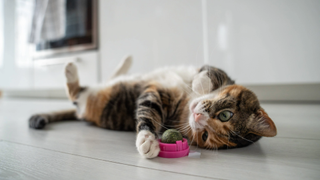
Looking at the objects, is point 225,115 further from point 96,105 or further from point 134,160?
point 96,105

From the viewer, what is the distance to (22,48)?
3826 mm

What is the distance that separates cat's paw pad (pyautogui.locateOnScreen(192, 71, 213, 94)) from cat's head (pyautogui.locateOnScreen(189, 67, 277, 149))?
12cm

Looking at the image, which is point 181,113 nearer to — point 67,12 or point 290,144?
point 290,144

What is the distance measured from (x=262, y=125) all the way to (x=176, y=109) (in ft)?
1.51

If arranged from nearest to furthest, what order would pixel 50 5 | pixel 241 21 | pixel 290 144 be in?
pixel 290 144 → pixel 241 21 → pixel 50 5

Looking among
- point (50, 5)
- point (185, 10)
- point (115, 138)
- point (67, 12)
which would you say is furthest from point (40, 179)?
point (50, 5)

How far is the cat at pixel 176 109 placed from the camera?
83 centimetres

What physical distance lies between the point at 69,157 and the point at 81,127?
62 centimetres

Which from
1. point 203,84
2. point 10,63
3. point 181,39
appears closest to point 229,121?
point 203,84

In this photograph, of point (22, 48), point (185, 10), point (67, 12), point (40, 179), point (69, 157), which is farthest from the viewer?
point (22, 48)

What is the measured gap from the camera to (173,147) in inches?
31.0

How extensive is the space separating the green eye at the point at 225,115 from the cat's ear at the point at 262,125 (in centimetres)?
8

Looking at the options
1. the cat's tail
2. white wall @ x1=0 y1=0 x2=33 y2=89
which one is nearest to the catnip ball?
the cat's tail

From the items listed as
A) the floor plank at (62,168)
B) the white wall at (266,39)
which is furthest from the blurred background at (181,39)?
the floor plank at (62,168)
